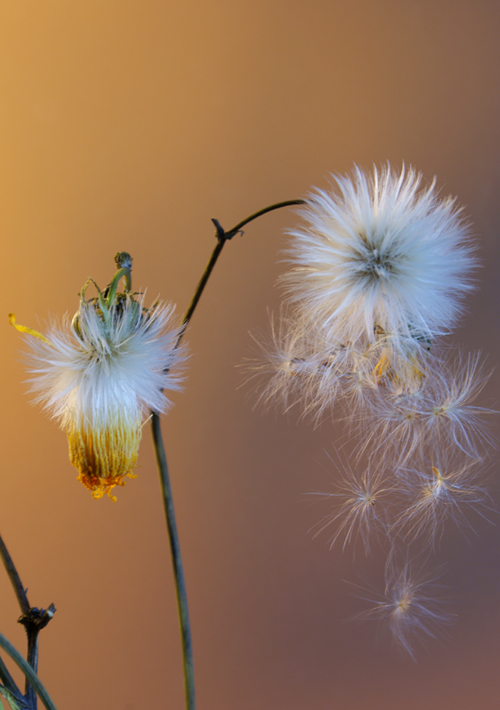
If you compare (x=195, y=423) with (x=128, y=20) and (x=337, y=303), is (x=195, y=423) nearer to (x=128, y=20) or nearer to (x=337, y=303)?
(x=337, y=303)

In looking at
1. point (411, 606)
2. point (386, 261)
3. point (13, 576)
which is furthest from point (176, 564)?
point (411, 606)

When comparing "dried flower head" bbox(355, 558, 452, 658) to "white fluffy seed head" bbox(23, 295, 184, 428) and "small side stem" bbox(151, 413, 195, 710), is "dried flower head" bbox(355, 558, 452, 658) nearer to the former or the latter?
"small side stem" bbox(151, 413, 195, 710)

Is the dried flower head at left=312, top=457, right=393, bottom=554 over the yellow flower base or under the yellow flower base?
over

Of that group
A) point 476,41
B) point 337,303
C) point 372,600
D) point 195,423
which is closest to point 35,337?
point 337,303

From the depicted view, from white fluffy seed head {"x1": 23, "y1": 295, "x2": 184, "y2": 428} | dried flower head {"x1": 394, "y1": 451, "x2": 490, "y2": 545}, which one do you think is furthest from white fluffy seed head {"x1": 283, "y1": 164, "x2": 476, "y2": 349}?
dried flower head {"x1": 394, "y1": 451, "x2": 490, "y2": 545}

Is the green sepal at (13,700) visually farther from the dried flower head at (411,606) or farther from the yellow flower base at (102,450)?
the dried flower head at (411,606)
